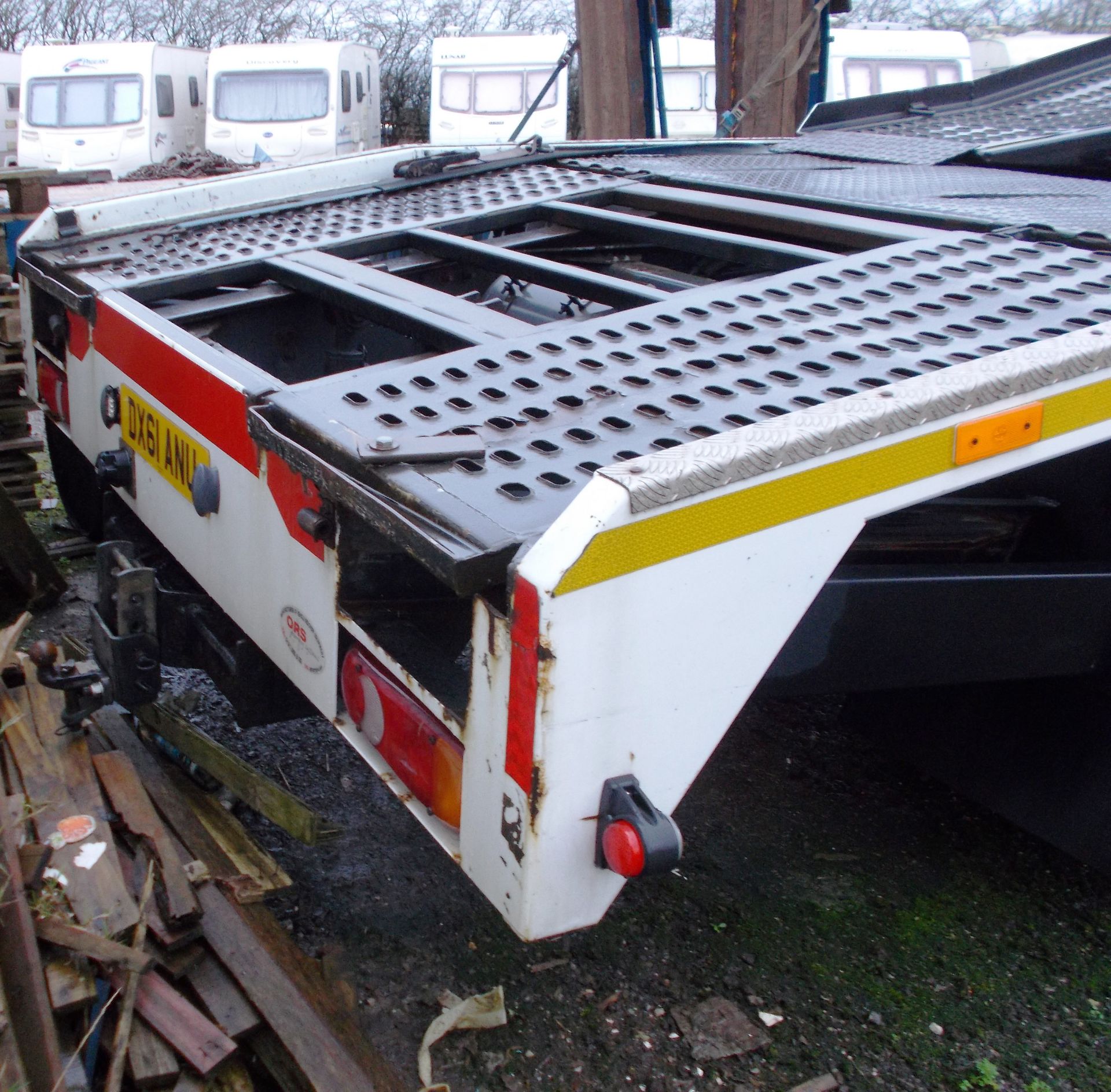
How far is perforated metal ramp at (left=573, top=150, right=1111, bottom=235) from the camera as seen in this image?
2561 millimetres

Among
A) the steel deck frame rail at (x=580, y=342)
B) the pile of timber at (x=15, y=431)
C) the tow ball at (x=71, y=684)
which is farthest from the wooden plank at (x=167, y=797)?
the pile of timber at (x=15, y=431)

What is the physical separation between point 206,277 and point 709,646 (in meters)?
1.81

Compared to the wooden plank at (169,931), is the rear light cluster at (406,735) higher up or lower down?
higher up

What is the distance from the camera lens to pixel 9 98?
18.5 metres

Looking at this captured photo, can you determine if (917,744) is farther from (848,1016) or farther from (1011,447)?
(1011,447)

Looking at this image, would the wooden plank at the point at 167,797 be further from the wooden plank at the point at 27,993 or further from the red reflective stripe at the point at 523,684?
the red reflective stripe at the point at 523,684

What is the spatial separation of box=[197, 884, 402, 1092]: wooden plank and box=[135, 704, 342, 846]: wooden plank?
0.64 ft

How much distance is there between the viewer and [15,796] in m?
2.12

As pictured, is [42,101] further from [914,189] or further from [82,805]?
[82,805]

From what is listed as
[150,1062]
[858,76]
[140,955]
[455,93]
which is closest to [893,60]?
[858,76]

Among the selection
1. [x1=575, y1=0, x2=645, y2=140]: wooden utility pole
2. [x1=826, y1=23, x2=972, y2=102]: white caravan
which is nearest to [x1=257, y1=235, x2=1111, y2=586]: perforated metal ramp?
[x1=575, y1=0, x2=645, y2=140]: wooden utility pole

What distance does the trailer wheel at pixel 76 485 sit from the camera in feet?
12.9

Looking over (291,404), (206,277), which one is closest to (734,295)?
(291,404)

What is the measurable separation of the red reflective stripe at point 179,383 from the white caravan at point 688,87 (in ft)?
47.5
